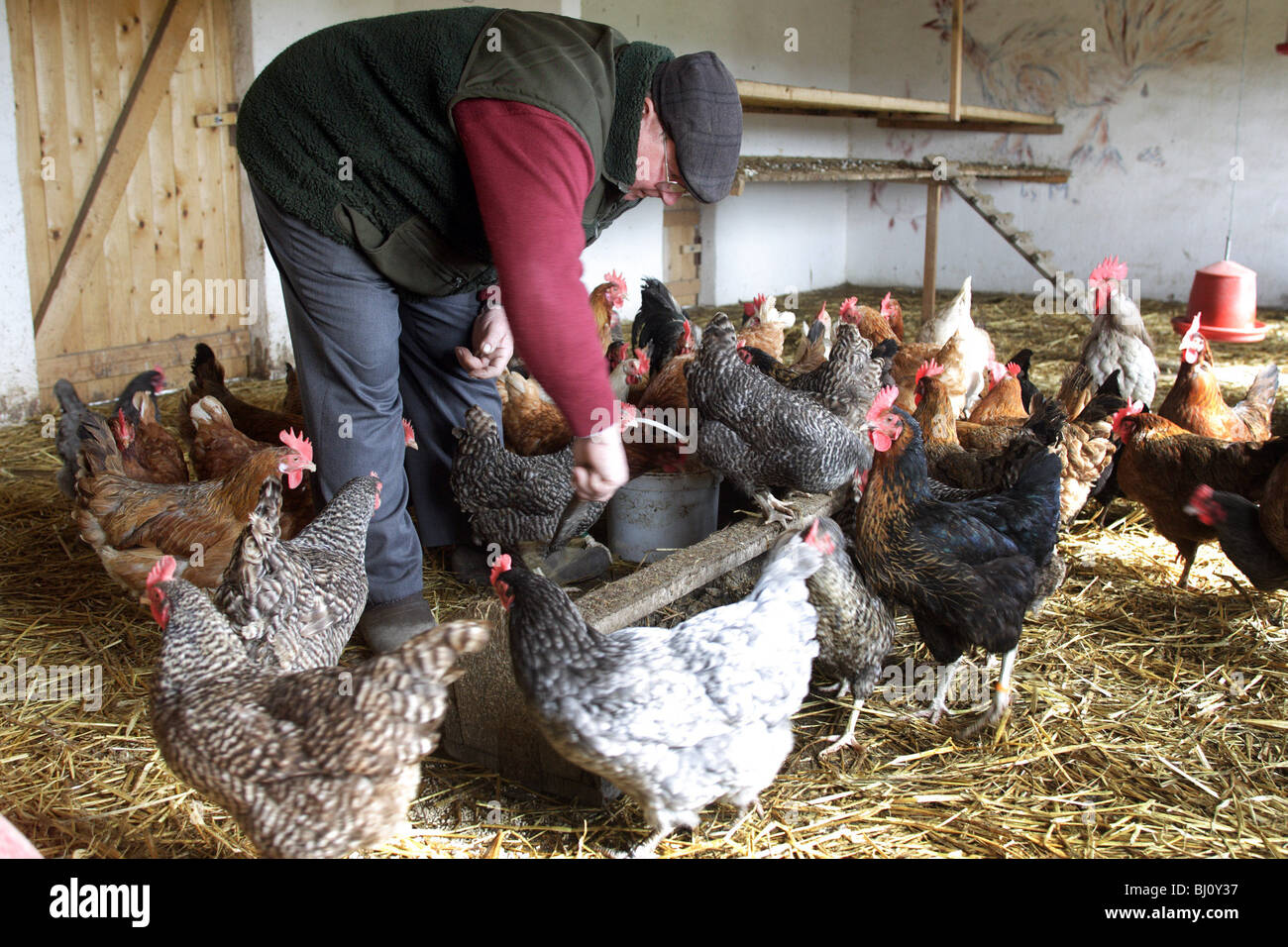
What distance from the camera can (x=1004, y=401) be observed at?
13.0 feet

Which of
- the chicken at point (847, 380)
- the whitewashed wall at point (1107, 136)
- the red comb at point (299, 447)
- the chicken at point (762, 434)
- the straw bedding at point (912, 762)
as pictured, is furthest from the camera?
the whitewashed wall at point (1107, 136)

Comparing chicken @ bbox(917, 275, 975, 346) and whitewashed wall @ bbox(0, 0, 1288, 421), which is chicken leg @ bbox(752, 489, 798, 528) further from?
whitewashed wall @ bbox(0, 0, 1288, 421)

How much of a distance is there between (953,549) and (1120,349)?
2856mm

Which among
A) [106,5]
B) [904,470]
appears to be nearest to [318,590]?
[904,470]

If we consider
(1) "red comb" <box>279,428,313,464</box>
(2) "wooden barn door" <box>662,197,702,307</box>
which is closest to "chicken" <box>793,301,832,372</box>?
(1) "red comb" <box>279,428,313,464</box>

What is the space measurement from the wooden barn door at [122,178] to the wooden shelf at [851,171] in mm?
2971

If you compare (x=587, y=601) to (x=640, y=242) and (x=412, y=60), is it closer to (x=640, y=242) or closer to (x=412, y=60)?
(x=412, y=60)

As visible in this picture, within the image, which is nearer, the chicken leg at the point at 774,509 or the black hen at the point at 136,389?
the chicken leg at the point at 774,509

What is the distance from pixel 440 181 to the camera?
1.90 m

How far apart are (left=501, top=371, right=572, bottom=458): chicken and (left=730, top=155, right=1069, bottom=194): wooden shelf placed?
1493 mm

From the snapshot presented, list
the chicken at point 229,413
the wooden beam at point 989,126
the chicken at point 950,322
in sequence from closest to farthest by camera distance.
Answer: the chicken at point 229,413, the chicken at point 950,322, the wooden beam at point 989,126

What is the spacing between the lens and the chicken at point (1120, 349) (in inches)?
184

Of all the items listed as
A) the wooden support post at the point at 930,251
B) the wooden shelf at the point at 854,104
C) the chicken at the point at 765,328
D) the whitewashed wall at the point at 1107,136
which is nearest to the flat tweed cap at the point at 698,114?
the wooden shelf at the point at 854,104

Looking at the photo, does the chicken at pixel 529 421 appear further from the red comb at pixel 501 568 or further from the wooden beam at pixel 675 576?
the red comb at pixel 501 568
